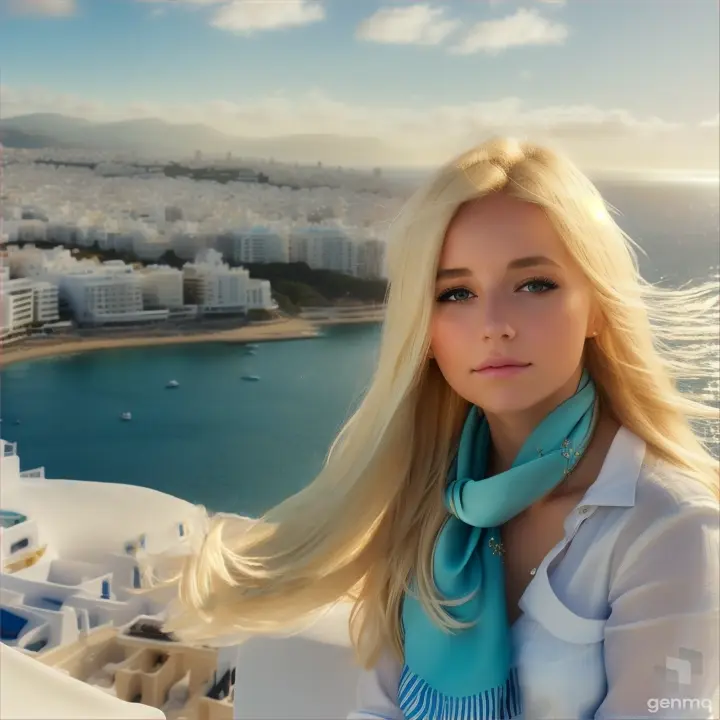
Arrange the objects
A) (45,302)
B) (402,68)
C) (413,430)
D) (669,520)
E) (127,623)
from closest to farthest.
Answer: (669,520)
(413,430)
(127,623)
(402,68)
(45,302)

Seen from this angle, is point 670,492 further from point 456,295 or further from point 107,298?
point 107,298

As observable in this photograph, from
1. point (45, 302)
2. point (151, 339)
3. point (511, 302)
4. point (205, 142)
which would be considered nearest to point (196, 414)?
point (151, 339)

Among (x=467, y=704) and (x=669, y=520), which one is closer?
(x=669, y=520)

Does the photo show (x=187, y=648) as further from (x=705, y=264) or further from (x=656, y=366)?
(x=705, y=264)

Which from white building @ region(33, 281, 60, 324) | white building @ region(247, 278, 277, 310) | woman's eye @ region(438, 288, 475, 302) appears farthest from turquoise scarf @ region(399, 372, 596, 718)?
white building @ region(33, 281, 60, 324)

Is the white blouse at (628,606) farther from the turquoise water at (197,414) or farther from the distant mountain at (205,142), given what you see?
the distant mountain at (205,142)

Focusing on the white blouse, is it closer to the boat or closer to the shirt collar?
the shirt collar
